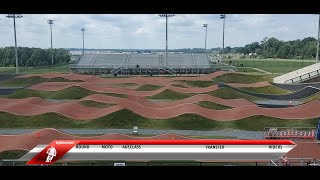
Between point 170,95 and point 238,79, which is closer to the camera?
point 170,95

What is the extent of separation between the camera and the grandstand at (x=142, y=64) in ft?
126

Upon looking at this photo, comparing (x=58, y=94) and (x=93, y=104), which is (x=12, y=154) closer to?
(x=93, y=104)

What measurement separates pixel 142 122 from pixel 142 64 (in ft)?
79.7

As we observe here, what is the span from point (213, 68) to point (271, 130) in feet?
87.8

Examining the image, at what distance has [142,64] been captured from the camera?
39875 mm

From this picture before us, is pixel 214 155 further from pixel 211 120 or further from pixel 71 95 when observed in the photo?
pixel 71 95

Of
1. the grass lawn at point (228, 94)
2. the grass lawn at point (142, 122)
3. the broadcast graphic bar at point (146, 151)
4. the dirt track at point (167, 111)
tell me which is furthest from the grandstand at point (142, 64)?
the broadcast graphic bar at point (146, 151)

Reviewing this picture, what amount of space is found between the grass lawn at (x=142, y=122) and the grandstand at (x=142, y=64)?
21646 millimetres

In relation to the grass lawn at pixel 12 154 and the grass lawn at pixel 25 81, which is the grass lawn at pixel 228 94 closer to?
the grass lawn at pixel 12 154

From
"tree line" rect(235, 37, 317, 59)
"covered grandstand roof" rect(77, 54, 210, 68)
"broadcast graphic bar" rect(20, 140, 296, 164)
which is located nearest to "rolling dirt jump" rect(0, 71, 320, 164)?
"broadcast graphic bar" rect(20, 140, 296, 164)

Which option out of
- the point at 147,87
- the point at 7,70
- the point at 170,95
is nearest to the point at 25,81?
the point at 7,70

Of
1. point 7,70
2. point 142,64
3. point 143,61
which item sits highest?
point 143,61
